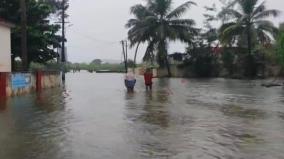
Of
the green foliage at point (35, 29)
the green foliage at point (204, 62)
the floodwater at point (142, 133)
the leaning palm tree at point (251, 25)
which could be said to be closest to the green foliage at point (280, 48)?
the leaning palm tree at point (251, 25)

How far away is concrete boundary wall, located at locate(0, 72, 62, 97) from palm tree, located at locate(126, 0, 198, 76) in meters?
25.0

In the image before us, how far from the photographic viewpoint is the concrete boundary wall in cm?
2394

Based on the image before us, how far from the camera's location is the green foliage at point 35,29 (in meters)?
37.2

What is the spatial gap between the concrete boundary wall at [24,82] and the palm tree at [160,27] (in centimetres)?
2500

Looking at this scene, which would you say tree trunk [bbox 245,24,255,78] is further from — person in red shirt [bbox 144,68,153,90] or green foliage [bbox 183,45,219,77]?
person in red shirt [bbox 144,68,153,90]

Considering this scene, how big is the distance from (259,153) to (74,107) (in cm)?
1161

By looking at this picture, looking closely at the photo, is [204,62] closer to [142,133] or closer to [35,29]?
[35,29]

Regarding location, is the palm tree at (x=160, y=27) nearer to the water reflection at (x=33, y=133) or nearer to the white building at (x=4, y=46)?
the white building at (x=4, y=46)

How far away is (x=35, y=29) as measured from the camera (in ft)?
124

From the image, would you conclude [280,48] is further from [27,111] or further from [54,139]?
[54,139]

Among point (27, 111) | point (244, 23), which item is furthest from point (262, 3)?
point (27, 111)

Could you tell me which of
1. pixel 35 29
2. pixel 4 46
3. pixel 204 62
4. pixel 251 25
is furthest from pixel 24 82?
pixel 204 62

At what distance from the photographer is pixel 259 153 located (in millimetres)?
9414

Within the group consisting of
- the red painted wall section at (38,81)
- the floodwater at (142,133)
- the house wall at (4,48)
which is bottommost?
the floodwater at (142,133)
